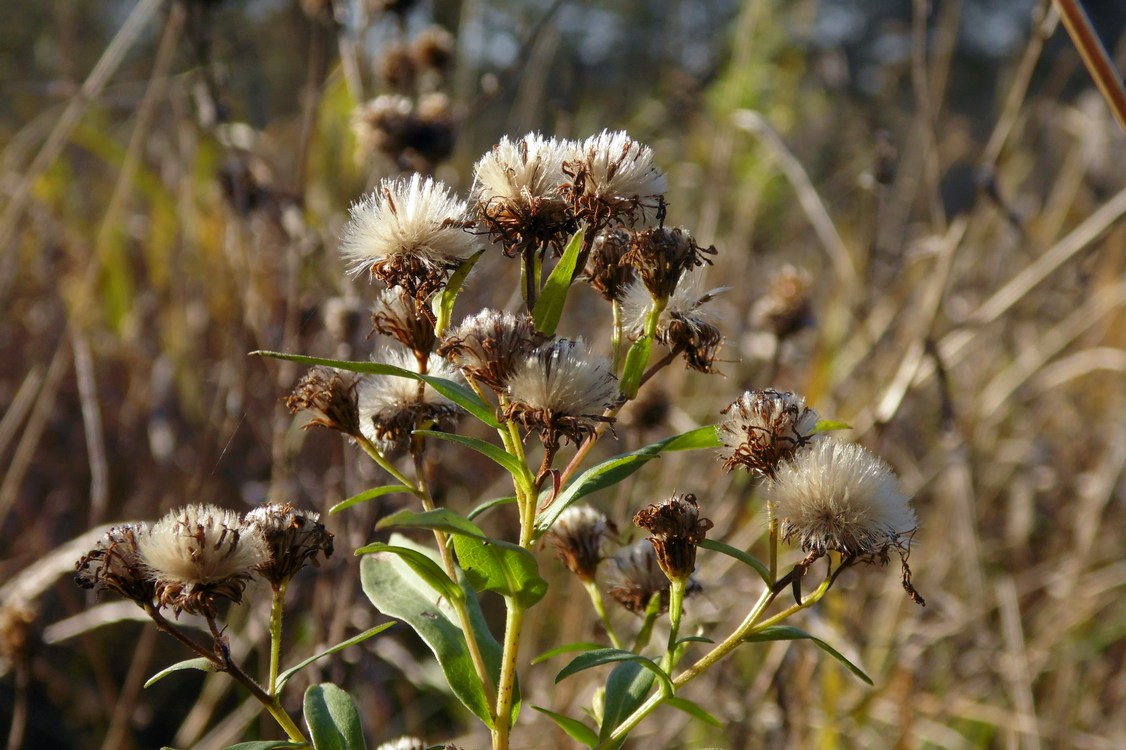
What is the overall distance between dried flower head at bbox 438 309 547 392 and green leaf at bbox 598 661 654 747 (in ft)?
0.87

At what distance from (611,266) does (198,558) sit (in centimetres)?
36

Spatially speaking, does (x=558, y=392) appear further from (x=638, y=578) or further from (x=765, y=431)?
(x=638, y=578)

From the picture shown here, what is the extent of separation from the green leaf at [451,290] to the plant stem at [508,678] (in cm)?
20

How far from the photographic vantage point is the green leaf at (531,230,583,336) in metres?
0.68

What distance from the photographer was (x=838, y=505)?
0.65 m

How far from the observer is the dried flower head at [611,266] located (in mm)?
754

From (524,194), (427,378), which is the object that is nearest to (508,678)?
(427,378)

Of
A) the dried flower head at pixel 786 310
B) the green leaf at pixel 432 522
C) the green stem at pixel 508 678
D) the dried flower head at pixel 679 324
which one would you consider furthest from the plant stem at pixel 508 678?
the dried flower head at pixel 786 310

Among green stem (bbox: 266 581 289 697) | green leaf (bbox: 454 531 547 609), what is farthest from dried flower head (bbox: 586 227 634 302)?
green stem (bbox: 266 581 289 697)

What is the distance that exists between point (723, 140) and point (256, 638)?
1.38 metres

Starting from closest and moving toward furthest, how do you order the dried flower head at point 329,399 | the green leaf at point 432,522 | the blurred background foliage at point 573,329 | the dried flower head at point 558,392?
the green leaf at point 432,522 < the dried flower head at point 558,392 < the dried flower head at point 329,399 < the blurred background foliage at point 573,329

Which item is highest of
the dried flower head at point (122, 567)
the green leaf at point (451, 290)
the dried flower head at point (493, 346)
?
the green leaf at point (451, 290)

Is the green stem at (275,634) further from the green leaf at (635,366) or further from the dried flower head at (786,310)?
the dried flower head at (786,310)

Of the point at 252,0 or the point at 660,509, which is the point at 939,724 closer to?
the point at 660,509
